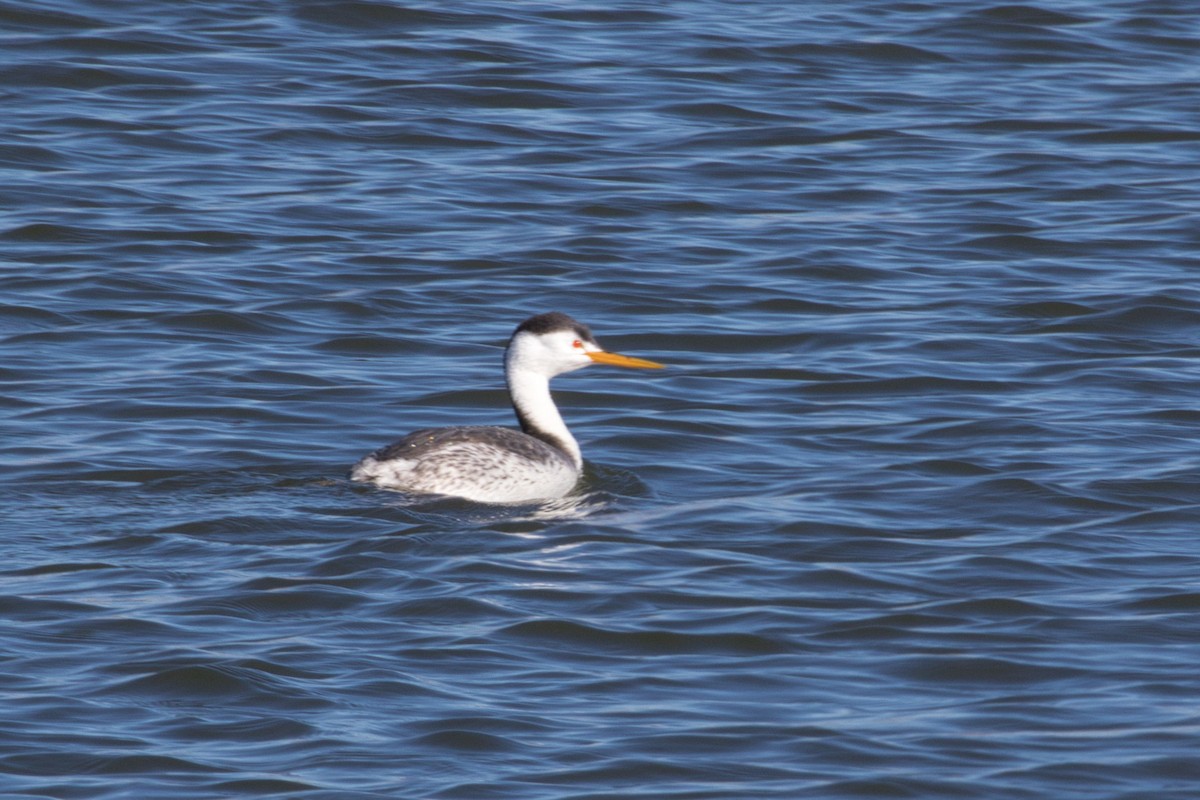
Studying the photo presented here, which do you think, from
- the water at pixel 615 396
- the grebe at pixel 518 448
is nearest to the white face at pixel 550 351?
the grebe at pixel 518 448

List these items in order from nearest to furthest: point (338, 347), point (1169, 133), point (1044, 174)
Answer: point (338, 347) < point (1044, 174) < point (1169, 133)

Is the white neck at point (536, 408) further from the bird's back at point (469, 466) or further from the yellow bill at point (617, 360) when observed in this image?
the bird's back at point (469, 466)

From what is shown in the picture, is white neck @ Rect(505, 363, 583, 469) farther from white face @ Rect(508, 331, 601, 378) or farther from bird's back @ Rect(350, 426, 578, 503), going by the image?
bird's back @ Rect(350, 426, 578, 503)

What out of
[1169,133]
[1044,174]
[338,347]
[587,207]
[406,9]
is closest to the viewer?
[338,347]

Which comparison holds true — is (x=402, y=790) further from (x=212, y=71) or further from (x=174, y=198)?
(x=212, y=71)

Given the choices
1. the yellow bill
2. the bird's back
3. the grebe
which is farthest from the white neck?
A: the bird's back

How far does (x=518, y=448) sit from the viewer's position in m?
10.6

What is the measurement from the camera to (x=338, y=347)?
1316 cm

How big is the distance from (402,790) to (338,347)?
20.8 ft

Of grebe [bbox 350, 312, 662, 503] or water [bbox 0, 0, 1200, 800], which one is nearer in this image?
A: water [bbox 0, 0, 1200, 800]

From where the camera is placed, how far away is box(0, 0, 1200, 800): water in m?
7.66

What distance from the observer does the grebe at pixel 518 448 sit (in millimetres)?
10273

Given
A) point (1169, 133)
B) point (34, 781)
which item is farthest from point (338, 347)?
point (1169, 133)

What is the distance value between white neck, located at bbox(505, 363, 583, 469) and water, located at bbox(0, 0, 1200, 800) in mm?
332
